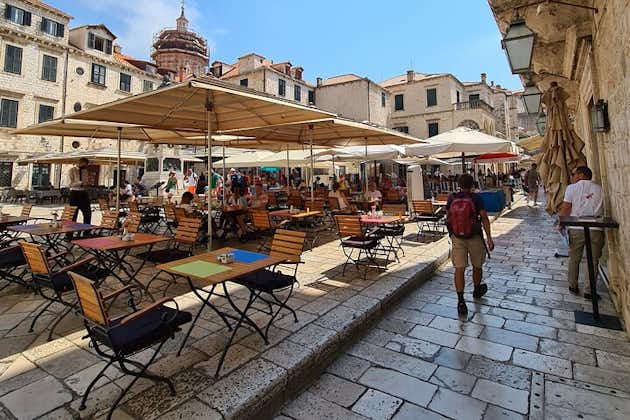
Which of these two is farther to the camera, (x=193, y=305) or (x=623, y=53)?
(x=193, y=305)

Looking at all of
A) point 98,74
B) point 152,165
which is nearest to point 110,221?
point 152,165

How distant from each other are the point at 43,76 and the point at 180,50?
21016 millimetres

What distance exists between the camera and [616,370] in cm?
265

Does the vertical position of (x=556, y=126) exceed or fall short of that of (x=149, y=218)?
it exceeds it

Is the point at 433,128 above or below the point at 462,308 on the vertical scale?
above

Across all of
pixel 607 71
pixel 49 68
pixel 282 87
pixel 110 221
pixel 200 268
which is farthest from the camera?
pixel 282 87

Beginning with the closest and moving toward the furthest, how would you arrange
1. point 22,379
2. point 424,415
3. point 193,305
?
point 424,415, point 22,379, point 193,305

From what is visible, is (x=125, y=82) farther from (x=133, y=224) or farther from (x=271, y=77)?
(x=133, y=224)

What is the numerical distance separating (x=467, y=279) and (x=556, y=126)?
276 cm

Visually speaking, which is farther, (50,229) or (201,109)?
(201,109)

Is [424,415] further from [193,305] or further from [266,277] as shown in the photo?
[193,305]

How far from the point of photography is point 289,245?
12.2 feet

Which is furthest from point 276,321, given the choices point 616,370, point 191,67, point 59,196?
point 191,67

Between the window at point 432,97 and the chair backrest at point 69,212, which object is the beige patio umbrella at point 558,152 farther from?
the window at point 432,97
